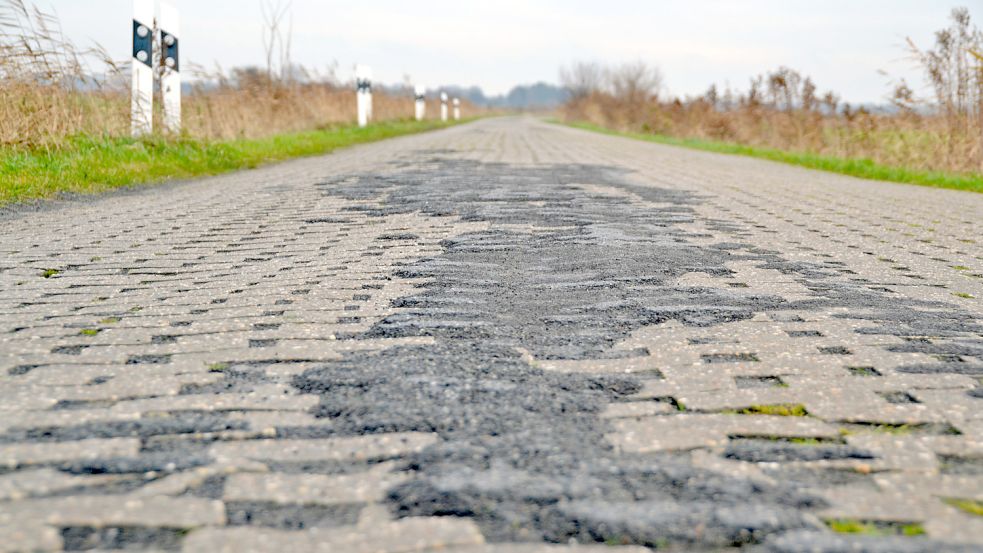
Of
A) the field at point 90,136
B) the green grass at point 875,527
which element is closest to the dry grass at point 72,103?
the field at point 90,136

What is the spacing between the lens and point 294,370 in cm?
259

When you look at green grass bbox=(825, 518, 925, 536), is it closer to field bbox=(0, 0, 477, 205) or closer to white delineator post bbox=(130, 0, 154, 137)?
field bbox=(0, 0, 477, 205)

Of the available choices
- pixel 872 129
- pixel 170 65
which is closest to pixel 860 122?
pixel 872 129

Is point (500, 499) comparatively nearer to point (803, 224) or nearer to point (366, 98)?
point (803, 224)

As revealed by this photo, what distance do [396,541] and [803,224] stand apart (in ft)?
16.8

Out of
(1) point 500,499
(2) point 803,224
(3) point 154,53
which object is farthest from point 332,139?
(1) point 500,499

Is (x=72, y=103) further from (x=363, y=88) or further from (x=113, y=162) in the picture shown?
(x=363, y=88)

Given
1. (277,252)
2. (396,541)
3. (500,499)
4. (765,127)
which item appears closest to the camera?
(396,541)

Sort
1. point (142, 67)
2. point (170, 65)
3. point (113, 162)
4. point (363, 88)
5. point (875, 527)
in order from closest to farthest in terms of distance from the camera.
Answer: point (875, 527), point (113, 162), point (142, 67), point (170, 65), point (363, 88)

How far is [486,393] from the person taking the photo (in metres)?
2.36

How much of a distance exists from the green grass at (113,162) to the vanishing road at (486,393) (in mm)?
1898

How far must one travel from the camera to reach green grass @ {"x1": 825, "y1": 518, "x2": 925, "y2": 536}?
1655 millimetres

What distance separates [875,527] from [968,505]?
0.24 metres

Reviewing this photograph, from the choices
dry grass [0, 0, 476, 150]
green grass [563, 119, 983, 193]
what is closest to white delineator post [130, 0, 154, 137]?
dry grass [0, 0, 476, 150]
